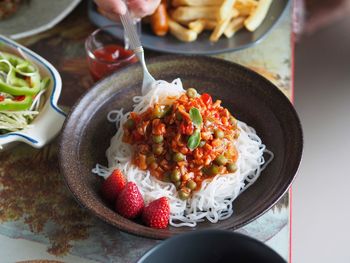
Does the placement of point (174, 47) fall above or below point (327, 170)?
above

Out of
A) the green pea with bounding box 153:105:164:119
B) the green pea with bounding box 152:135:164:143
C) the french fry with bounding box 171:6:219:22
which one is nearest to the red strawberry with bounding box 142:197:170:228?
the green pea with bounding box 152:135:164:143

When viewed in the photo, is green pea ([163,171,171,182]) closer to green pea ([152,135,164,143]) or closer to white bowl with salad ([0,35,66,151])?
green pea ([152,135,164,143])

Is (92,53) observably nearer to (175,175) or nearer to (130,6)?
(130,6)

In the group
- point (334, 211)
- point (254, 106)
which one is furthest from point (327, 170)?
point (254, 106)

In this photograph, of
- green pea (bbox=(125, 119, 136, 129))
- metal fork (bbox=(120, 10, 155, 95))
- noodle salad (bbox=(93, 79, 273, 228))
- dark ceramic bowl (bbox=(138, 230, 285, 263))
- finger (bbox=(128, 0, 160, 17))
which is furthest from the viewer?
finger (bbox=(128, 0, 160, 17))

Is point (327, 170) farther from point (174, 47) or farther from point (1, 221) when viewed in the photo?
point (1, 221)

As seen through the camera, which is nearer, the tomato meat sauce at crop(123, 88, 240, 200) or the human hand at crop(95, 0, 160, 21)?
the tomato meat sauce at crop(123, 88, 240, 200)
